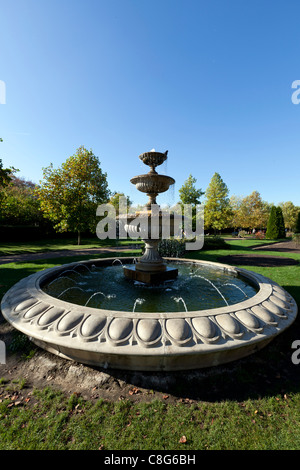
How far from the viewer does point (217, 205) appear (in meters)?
34.2

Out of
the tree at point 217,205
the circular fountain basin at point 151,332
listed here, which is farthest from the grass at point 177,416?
the tree at point 217,205

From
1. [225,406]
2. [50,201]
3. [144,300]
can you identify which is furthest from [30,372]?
[50,201]

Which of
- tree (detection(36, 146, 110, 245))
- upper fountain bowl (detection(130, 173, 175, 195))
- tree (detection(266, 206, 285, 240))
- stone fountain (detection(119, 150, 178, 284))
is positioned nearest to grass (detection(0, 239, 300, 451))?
stone fountain (detection(119, 150, 178, 284))

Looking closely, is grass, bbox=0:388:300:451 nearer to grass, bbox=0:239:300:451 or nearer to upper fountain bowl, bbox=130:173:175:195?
grass, bbox=0:239:300:451

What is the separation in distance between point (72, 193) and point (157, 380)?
74.8 ft

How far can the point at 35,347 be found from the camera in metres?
4.01

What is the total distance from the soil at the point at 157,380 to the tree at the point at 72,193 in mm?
20110

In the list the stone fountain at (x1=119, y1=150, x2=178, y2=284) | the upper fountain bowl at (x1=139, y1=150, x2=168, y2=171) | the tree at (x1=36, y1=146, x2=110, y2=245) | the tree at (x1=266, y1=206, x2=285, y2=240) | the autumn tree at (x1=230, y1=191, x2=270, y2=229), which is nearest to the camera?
the stone fountain at (x1=119, y1=150, x2=178, y2=284)

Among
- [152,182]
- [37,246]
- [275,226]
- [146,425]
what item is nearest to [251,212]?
[275,226]

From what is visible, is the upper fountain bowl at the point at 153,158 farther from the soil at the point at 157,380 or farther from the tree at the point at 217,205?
the tree at the point at 217,205

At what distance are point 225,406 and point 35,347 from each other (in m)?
3.75

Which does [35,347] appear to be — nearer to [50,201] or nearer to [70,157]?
[50,201]

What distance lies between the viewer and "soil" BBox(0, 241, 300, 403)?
3004 millimetres

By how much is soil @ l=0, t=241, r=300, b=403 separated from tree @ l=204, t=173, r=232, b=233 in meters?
31.8
